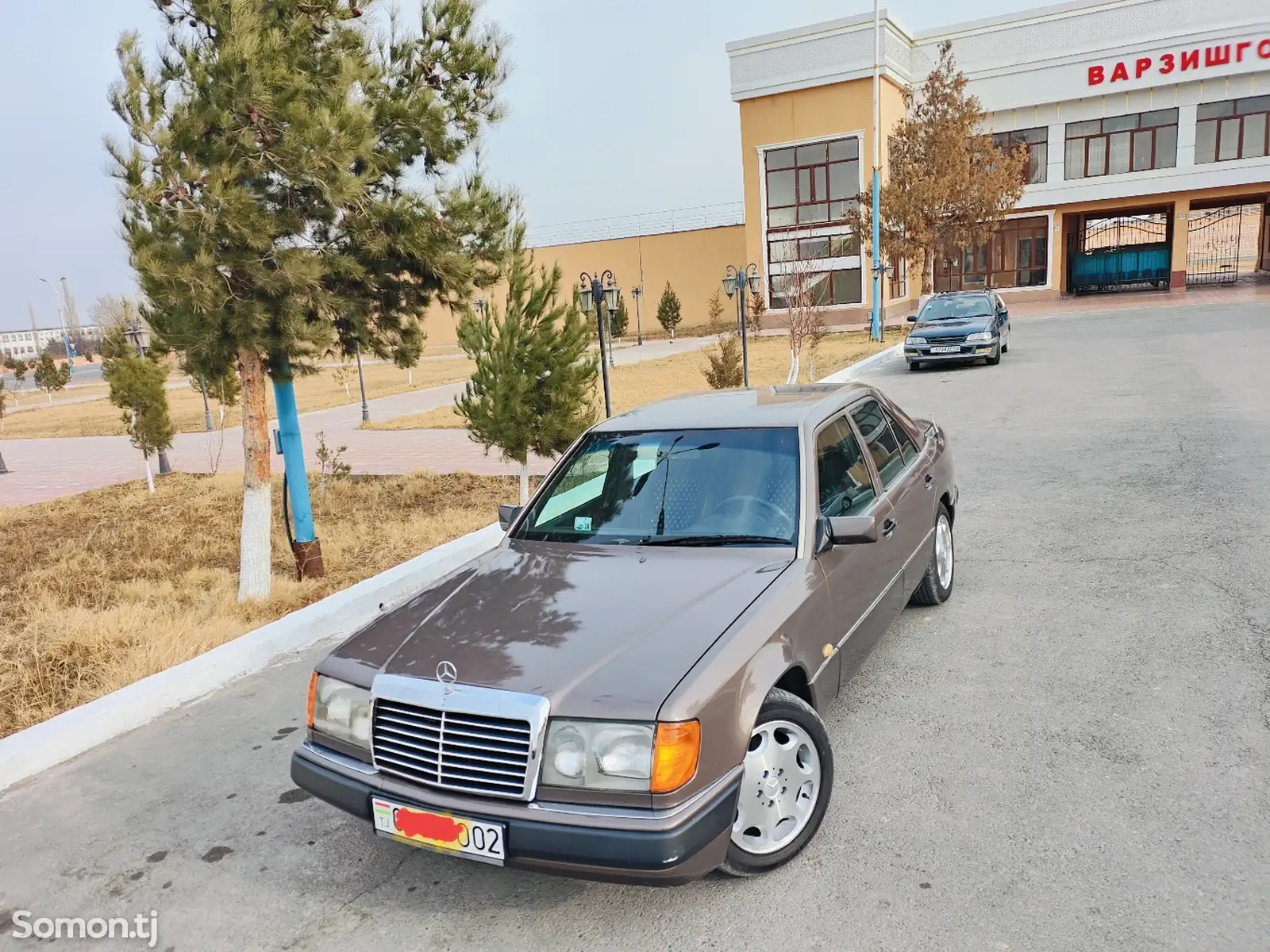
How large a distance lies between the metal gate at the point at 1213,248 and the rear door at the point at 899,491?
46.6m

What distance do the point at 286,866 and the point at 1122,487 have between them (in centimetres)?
728

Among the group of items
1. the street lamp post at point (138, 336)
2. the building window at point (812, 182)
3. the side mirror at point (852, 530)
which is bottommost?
the side mirror at point (852, 530)

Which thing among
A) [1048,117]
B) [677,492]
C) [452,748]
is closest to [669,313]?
[1048,117]

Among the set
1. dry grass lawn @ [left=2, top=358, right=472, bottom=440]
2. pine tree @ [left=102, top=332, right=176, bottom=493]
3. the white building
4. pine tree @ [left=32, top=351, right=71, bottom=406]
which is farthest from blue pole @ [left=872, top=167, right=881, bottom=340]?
pine tree @ [left=32, top=351, right=71, bottom=406]

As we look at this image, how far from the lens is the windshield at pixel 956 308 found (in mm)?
19047

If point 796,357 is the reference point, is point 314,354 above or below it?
above

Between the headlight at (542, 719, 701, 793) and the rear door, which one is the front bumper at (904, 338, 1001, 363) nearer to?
Answer: the rear door

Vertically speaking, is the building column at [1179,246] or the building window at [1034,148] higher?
the building window at [1034,148]

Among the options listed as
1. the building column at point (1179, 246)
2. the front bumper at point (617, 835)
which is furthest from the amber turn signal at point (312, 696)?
the building column at point (1179, 246)

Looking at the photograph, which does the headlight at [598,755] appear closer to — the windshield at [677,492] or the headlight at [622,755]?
the headlight at [622,755]

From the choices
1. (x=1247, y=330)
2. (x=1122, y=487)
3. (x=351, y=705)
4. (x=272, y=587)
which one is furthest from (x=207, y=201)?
(x=1247, y=330)

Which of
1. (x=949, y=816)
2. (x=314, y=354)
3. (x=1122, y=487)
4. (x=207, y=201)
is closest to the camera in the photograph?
(x=949, y=816)

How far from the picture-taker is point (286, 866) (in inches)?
133

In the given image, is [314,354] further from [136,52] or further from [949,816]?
[949,816]
